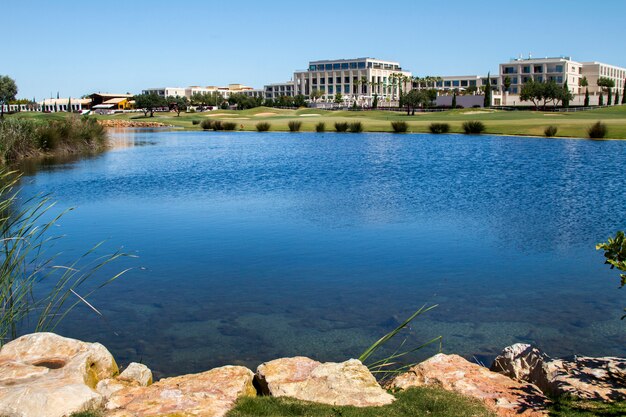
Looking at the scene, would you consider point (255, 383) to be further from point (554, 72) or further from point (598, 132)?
point (554, 72)

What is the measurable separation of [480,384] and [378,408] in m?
1.27

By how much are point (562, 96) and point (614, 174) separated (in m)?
81.6

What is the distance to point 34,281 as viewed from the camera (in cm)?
959

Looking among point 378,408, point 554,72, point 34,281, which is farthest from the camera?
point 554,72

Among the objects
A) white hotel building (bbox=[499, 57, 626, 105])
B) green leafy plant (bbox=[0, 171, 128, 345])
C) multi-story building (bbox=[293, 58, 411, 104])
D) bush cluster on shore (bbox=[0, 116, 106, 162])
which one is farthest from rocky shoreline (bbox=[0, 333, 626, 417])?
multi-story building (bbox=[293, 58, 411, 104])

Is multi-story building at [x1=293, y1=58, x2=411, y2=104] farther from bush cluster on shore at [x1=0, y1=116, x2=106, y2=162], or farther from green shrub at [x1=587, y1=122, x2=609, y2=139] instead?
bush cluster on shore at [x1=0, y1=116, x2=106, y2=162]

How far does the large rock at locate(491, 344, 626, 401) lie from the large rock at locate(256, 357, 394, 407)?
1504mm

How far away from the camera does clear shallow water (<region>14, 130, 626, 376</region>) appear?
27.6 feet

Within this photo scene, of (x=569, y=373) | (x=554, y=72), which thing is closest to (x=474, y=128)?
(x=569, y=373)

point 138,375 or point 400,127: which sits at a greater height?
point 400,127

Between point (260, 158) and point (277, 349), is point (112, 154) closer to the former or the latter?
point (260, 158)

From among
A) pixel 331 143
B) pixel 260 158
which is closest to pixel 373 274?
pixel 260 158

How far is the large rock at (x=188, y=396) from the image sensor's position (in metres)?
5.27

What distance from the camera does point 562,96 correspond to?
100312 mm
